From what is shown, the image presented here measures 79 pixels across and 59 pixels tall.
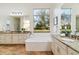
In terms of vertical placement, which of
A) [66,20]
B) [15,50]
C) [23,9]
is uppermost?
[23,9]

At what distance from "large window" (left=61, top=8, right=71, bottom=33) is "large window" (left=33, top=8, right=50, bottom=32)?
314mm

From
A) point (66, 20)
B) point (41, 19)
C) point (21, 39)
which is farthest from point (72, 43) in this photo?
point (21, 39)

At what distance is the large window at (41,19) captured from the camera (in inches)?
80.5

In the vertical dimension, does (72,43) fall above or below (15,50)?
above

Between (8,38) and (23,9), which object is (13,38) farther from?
(23,9)

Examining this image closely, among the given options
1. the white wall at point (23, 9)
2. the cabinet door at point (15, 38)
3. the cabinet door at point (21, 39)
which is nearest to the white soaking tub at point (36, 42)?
the cabinet door at point (21, 39)

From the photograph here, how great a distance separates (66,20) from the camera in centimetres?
216

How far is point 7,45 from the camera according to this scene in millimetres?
2074

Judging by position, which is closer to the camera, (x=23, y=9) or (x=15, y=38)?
(x=23, y=9)

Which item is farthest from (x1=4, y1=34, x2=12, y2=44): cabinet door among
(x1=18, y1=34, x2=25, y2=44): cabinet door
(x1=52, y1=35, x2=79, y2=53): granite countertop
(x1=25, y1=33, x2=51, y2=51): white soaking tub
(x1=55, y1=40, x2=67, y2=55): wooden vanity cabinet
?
(x1=52, y1=35, x2=79, y2=53): granite countertop

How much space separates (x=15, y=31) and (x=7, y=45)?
277 millimetres

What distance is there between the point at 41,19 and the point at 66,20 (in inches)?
18.0
